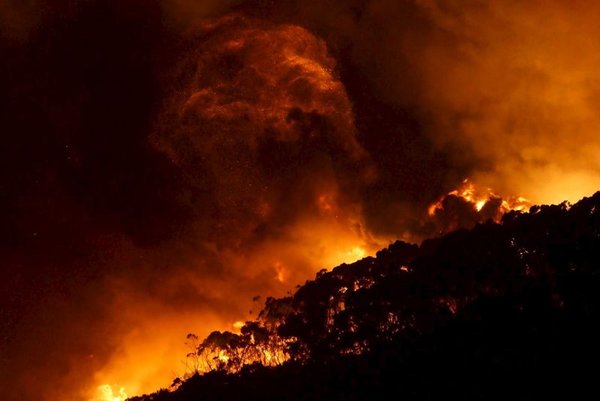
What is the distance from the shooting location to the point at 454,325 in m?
18.3

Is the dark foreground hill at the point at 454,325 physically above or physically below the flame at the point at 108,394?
below

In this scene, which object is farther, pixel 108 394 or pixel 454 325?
pixel 108 394

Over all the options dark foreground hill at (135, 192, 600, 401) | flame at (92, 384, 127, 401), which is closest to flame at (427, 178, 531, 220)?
dark foreground hill at (135, 192, 600, 401)

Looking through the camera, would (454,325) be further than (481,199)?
No

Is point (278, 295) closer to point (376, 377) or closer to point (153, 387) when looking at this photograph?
point (153, 387)

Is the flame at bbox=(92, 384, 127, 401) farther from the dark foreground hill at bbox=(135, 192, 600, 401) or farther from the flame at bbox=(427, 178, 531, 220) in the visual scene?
the flame at bbox=(427, 178, 531, 220)

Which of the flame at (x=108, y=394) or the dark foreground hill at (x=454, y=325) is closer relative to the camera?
the dark foreground hill at (x=454, y=325)

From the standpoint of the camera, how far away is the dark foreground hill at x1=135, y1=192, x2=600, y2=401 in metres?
15.5

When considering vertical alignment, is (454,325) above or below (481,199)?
below

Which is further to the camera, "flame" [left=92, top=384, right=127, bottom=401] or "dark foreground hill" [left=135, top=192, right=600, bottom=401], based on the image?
"flame" [left=92, top=384, right=127, bottom=401]

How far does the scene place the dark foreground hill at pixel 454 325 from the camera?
15516 mm

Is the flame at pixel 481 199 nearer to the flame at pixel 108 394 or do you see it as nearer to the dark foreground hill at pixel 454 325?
the dark foreground hill at pixel 454 325

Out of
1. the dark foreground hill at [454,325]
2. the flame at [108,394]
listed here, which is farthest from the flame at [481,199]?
the flame at [108,394]

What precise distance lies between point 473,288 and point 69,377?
2931 centimetres
